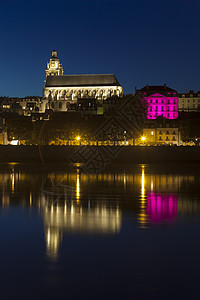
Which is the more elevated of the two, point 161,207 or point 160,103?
point 160,103

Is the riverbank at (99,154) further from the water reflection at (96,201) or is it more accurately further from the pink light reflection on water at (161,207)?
the pink light reflection on water at (161,207)

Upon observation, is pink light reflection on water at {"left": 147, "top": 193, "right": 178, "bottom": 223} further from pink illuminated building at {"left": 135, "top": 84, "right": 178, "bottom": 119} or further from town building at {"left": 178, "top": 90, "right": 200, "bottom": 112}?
town building at {"left": 178, "top": 90, "right": 200, "bottom": 112}

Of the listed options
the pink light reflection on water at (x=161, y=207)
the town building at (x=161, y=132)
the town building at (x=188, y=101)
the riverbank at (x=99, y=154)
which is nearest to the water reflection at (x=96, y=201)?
the pink light reflection on water at (x=161, y=207)

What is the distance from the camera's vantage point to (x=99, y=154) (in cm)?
8156

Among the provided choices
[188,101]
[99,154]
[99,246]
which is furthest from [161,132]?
[99,246]

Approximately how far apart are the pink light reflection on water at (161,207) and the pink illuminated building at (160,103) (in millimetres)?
100684

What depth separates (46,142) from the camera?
99875 millimetres

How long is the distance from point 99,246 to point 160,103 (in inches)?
4735

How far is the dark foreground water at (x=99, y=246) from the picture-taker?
43.4ft

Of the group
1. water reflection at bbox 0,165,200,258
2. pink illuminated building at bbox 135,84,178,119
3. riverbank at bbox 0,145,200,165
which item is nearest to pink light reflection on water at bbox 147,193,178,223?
water reflection at bbox 0,165,200,258

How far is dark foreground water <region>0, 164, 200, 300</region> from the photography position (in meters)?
13.2

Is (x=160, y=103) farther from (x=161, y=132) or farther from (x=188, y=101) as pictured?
(x=188, y=101)

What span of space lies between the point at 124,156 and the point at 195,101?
102 metres

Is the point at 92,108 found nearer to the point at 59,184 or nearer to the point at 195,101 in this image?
the point at 195,101
